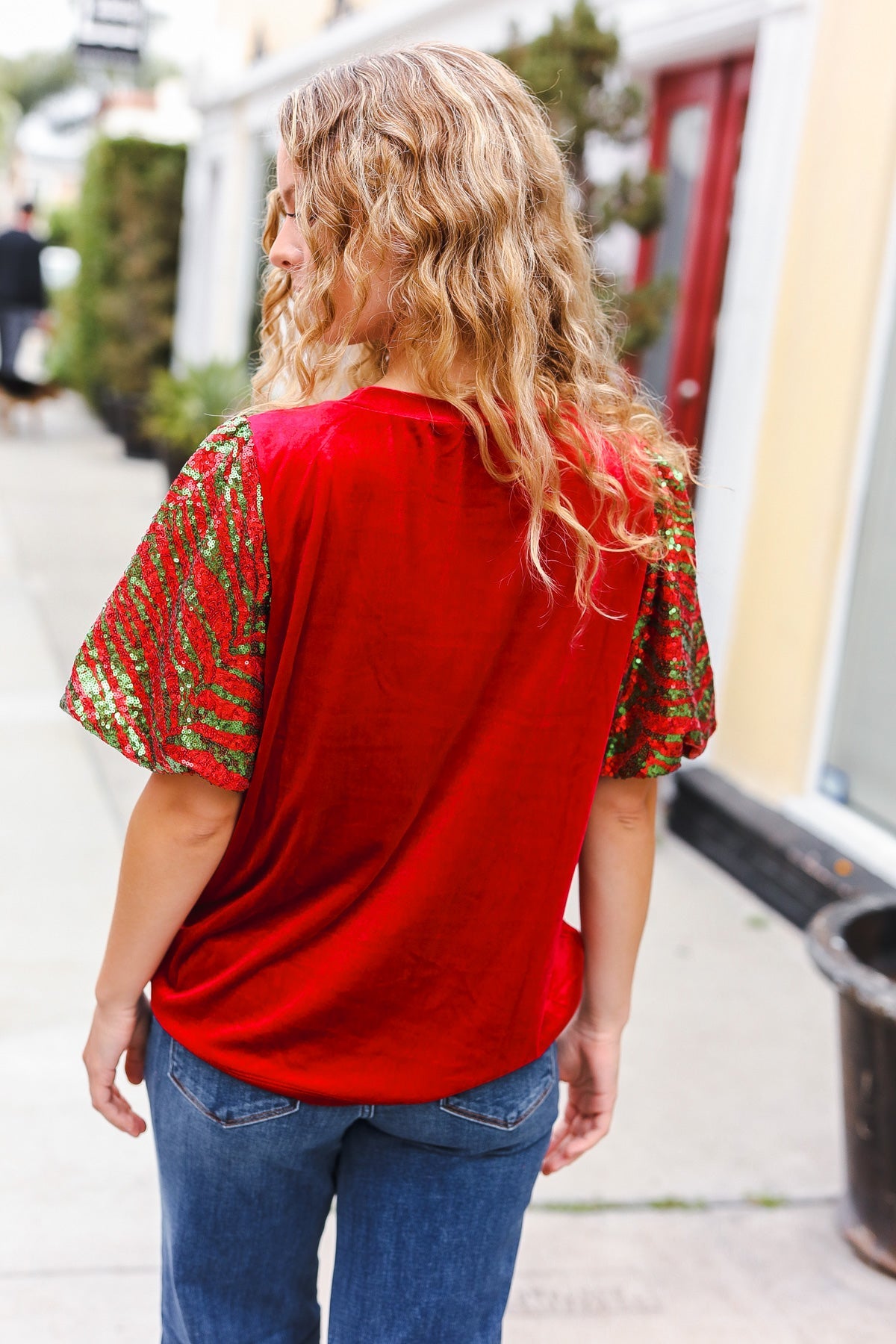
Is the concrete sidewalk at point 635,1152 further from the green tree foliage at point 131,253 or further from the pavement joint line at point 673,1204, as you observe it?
the green tree foliage at point 131,253

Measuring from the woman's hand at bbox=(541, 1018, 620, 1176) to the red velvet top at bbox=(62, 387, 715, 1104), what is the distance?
237 millimetres

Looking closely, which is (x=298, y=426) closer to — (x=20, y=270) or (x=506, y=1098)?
(x=506, y=1098)

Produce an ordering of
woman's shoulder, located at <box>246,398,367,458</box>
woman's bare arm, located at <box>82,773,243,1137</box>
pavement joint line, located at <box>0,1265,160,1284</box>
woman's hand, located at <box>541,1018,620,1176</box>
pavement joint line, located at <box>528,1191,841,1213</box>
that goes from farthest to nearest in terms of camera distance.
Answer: pavement joint line, located at <box>528,1191,841,1213</box>, pavement joint line, located at <box>0,1265,160,1284</box>, woman's hand, located at <box>541,1018,620,1176</box>, woman's bare arm, located at <box>82,773,243,1137</box>, woman's shoulder, located at <box>246,398,367,458</box>

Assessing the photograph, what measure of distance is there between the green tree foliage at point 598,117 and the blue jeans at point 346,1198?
3.70m

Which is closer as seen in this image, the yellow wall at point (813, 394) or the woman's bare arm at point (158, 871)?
the woman's bare arm at point (158, 871)

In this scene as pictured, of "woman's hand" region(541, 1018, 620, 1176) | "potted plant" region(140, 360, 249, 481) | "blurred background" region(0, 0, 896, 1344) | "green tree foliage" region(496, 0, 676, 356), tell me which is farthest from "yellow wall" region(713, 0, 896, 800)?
"potted plant" region(140, 360, 249, 481)

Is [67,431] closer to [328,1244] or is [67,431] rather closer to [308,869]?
[328,1244]

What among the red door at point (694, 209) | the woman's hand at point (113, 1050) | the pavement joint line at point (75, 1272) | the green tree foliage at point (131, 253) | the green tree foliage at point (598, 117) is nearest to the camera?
the woman's hand at point (113, 1050)

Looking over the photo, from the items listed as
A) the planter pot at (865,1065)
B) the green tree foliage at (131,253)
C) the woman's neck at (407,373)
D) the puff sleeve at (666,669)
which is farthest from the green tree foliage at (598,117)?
the green tree foliage at (131,253)

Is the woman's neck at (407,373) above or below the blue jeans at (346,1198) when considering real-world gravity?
above

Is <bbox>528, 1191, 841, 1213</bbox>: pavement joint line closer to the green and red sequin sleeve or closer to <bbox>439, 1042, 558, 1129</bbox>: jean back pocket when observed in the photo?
<bbox>439, 1042, 558, 1129</bbox>: jean back pocket

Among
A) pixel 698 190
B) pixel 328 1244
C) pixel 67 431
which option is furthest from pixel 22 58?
pixel 328 1244

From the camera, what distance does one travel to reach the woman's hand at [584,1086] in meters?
1.62

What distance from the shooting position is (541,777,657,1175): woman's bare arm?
58.9 inches
